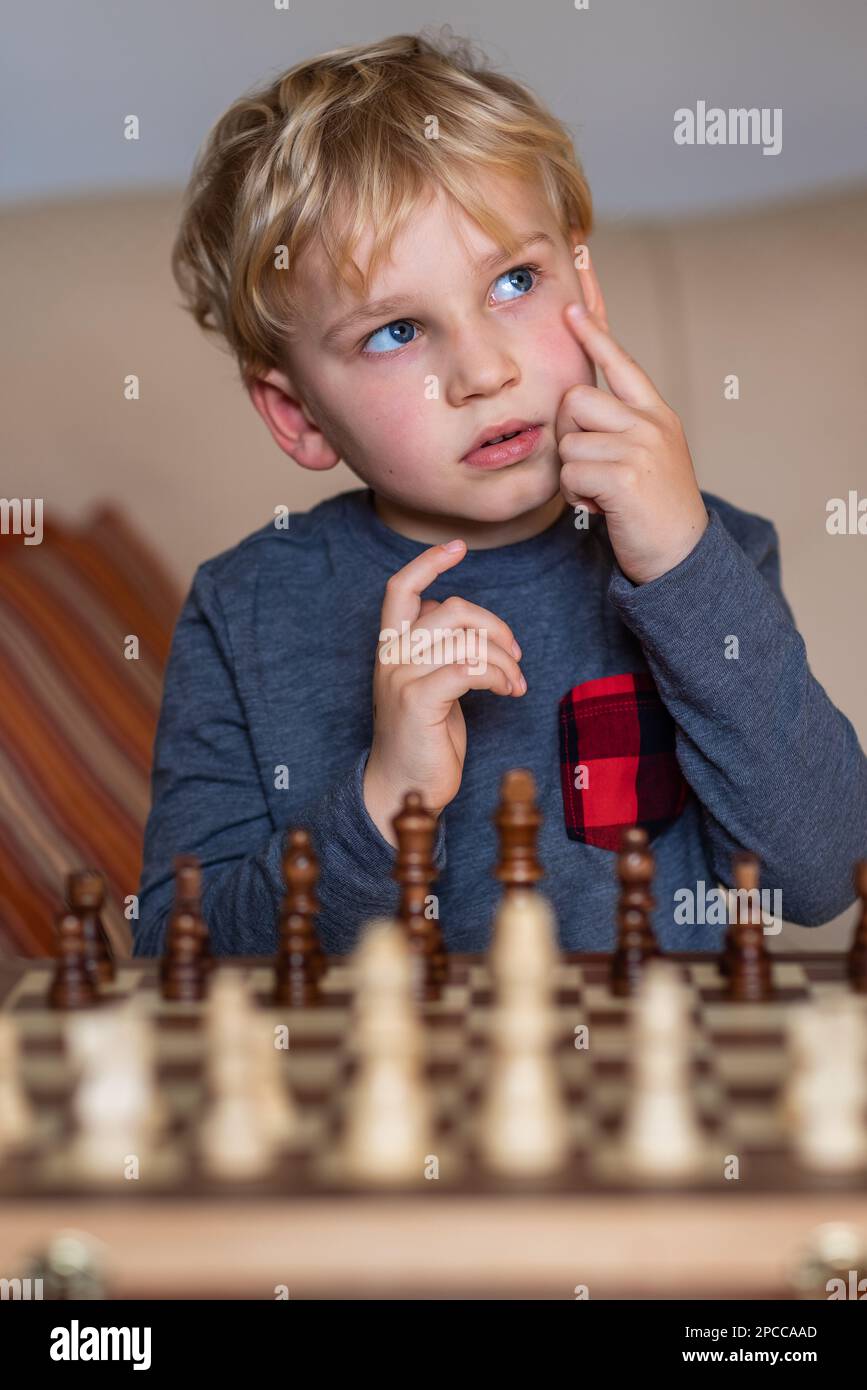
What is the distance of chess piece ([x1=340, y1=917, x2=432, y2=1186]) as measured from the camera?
800mm

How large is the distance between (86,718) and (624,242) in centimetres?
110

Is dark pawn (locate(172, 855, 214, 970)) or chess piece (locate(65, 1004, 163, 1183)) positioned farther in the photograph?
dark pawn (locate(172, 855, 214, 970))

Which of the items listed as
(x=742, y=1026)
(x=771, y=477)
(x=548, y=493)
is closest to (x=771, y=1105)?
(x=742, y=1026)

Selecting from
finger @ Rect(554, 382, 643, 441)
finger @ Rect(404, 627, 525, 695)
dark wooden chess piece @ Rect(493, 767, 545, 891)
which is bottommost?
dark wooden chess piece @ Rect(493, 767, 545, 891)

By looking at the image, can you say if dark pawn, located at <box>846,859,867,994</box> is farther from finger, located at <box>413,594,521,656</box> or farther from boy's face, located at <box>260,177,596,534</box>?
boy's face, located at <box>260,177,596,534</box>

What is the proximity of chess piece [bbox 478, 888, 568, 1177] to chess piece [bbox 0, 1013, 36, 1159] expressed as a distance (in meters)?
0.24

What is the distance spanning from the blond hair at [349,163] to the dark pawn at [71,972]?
2.06 ft

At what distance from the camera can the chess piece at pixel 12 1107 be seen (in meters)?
0.86

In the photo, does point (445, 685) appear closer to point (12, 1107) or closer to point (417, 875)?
point (417, 875)

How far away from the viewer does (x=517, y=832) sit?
1.09 meters

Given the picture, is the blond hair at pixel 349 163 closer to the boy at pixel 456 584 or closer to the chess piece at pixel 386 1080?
the boy at pixel 456 584

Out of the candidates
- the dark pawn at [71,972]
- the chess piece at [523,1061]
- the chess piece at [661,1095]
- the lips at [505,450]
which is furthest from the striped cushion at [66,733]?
the chess piece at [661,1095]

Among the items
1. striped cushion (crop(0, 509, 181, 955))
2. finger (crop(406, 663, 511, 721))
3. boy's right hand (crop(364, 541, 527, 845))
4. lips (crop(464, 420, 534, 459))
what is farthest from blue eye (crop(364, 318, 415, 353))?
striped cushion (crop(0, 509, 181, 955))

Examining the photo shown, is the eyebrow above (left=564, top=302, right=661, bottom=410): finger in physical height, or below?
above
